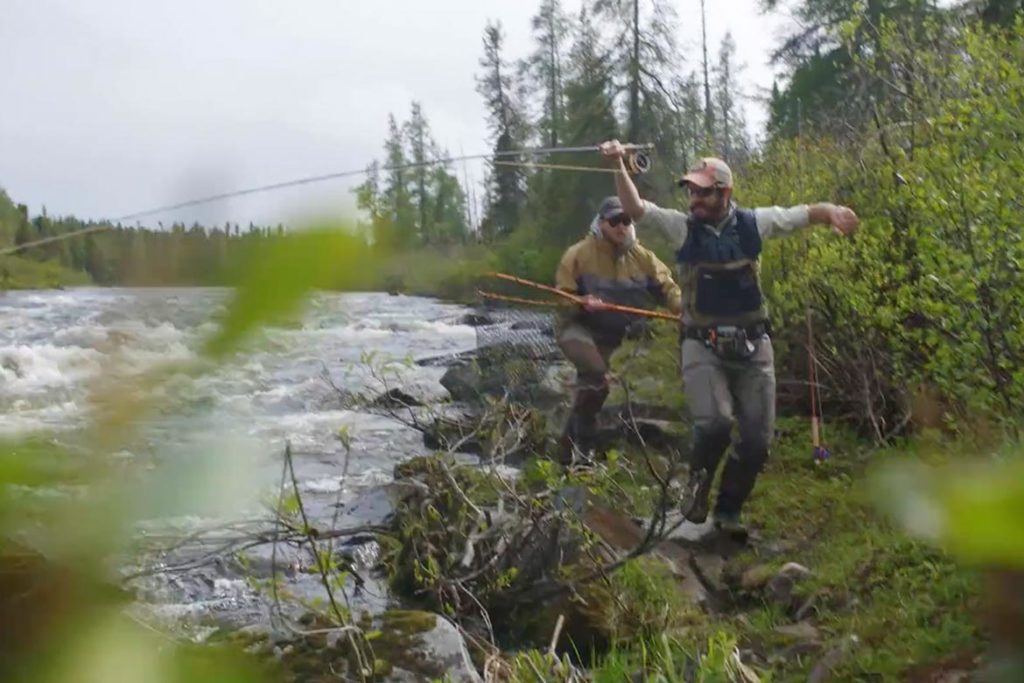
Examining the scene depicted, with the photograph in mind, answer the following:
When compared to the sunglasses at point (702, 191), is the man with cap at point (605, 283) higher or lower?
lower

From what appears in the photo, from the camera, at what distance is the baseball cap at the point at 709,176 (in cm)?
563

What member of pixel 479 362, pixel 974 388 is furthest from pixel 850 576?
pixel 479 362

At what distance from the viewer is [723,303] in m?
5.80

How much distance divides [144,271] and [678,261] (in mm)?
5567

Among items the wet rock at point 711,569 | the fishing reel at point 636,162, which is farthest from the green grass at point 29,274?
the fishing reel at point 636,162

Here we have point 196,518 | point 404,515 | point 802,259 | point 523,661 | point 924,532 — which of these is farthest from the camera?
point 802,259

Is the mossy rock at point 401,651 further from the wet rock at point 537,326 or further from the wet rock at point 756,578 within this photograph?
the wet rock at point 537,326

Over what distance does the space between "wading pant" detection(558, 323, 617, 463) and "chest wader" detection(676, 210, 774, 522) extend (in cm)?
148

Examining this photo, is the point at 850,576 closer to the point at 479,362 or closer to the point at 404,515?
the point at 404,515

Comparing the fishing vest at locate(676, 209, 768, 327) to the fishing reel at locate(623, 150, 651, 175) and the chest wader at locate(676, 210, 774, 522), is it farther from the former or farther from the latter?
the fishing reel at locate(623, 150, 651, 175)

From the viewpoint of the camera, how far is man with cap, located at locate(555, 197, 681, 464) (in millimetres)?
7113

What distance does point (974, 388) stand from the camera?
199 inches

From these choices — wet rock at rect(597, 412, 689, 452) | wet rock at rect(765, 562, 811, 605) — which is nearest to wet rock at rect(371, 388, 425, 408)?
wet rock at rect(597, 412, 689, 452)

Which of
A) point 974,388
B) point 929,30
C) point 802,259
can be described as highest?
point 929,30
